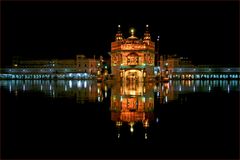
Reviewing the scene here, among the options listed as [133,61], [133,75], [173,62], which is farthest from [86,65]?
[133,75]

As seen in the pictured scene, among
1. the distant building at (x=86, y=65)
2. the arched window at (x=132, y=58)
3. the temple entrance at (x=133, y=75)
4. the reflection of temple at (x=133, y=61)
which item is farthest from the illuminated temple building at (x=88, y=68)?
the temple entrance at (x=133, y=75)

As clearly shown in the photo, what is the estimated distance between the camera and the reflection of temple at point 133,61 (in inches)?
1722

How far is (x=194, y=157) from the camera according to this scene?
22.0ft

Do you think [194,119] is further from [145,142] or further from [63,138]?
[63,138]

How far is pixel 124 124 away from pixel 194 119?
2209mm

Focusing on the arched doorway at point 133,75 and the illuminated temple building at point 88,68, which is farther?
the illuminated temple building at point 88,68

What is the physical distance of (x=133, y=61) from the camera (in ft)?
147

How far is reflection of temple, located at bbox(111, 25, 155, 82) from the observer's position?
43.8 meters

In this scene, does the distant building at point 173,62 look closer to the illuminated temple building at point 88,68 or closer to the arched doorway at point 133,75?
the illuminated temple building at point 88,68

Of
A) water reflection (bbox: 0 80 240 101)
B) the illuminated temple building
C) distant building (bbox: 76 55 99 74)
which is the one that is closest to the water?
water reflection (bbox: 0 80 240 101)

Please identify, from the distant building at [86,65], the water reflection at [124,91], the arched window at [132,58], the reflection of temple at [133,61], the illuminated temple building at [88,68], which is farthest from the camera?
the distant building at [86,65]

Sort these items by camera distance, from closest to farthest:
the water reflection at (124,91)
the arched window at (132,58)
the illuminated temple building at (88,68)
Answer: the water reflection at (124,91), the arched window at (132,58), the illuminated temple building at (88,68)

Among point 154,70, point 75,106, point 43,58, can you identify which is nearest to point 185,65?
point 154,70

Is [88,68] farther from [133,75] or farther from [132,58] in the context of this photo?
[133,75]
